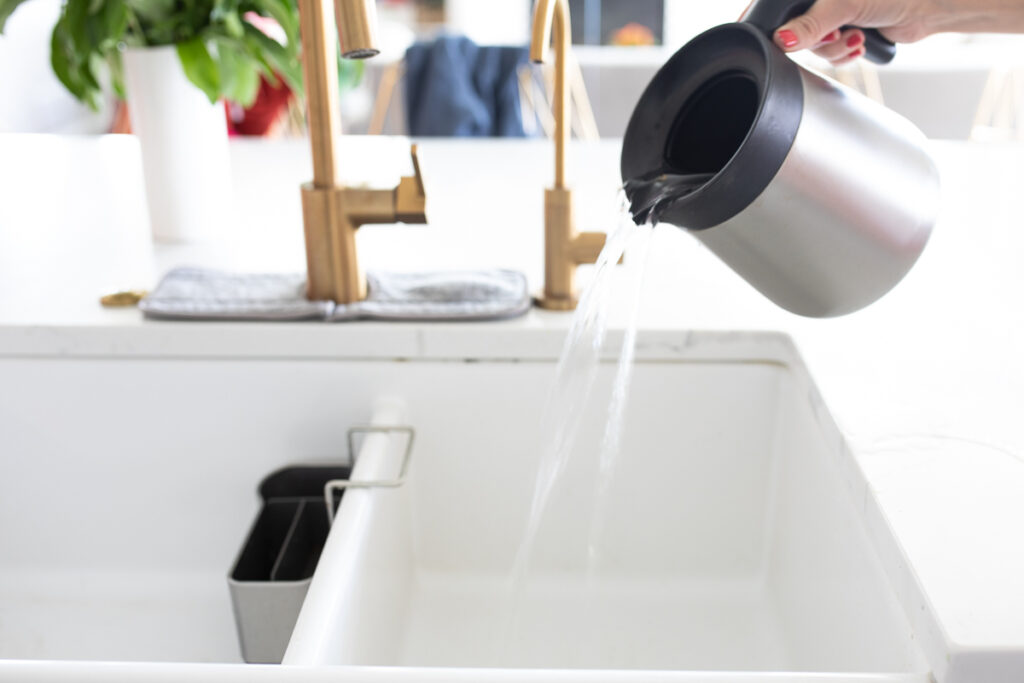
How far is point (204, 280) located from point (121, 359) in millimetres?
95

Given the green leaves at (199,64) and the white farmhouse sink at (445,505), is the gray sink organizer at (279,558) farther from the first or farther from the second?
the green leaves at (199,64)

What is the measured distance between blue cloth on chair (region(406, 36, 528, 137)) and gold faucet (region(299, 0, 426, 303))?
6.27 ft

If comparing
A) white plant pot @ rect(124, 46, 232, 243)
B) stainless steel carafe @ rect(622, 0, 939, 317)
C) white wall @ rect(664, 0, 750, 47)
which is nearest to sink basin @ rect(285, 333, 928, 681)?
stainless steel carafe @ rect(622, 0, 939, 317)

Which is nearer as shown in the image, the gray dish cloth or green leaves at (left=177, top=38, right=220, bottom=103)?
the gray dish cloth

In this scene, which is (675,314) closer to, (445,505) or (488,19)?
(445,505)

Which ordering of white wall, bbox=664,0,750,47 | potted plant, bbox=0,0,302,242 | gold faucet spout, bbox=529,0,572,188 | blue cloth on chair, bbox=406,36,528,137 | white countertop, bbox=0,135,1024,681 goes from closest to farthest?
white countertop, bbox=0,135,1024,681
gold faucet spout, bbox=529,0,572,188
potted plant, bbox=0,0,302,242
blue cloth on chair, bbox=406,36,528,137
white wall, bbox=664,0,750,47

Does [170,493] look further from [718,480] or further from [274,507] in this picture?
[718,480]

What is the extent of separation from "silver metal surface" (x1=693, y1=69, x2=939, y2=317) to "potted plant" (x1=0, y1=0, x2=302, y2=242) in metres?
Answer: 0.52

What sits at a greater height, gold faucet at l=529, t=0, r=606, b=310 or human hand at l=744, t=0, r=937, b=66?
human hand at l=744, t=0, r=937, b=66

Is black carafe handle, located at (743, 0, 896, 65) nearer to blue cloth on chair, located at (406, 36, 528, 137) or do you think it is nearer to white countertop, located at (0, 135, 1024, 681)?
white countertop, located at (0, 135, 1024, 681)

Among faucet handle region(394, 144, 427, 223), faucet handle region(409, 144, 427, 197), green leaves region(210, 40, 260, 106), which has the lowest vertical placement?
faucet handle region(394, 144, 427, 223)

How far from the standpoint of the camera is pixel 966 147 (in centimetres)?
130

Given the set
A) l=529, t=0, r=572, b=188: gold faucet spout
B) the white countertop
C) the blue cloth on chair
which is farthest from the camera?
the blue cloth on chair

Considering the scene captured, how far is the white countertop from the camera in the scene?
48 cm
